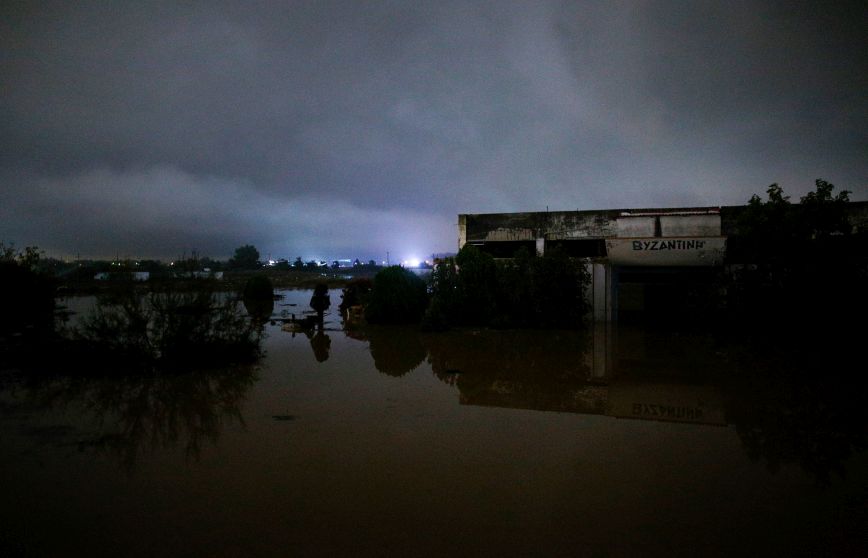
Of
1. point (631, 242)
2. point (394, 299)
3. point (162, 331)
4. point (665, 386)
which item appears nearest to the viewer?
point (665, 386)

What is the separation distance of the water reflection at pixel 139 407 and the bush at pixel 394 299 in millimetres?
9917

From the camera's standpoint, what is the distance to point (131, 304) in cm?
1076

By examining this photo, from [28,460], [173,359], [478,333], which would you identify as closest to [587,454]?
[28,460]

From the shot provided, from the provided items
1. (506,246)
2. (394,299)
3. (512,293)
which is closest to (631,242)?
(512,293)

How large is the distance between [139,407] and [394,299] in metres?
12.9

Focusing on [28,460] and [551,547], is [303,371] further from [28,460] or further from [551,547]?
[551,547]

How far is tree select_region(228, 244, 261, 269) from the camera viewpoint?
110 metres

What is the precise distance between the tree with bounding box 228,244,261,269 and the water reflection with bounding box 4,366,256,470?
346ft

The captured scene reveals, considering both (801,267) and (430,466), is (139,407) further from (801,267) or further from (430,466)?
(801,267)

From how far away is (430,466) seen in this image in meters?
6.00

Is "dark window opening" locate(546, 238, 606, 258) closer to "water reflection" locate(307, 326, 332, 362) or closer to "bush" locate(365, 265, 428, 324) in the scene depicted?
"bush" locate(365, 265, 428, 324)

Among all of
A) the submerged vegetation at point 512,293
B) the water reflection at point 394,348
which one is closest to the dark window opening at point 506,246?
the submerged vegetation at point 512,293

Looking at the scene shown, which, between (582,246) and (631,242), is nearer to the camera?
(631,242)

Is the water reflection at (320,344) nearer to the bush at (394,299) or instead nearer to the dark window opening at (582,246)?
the bush at (394,299)
